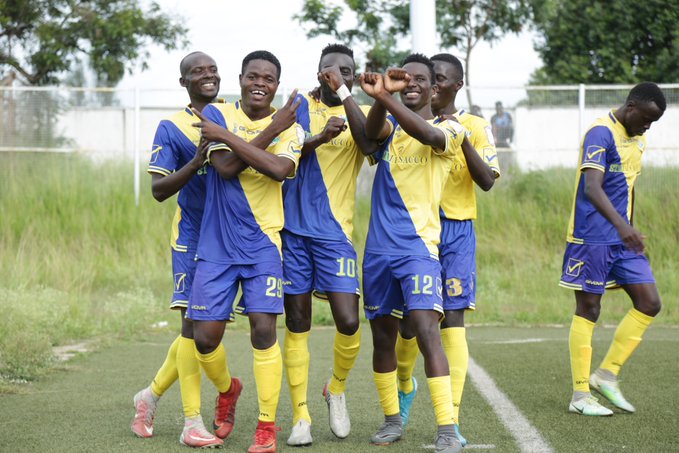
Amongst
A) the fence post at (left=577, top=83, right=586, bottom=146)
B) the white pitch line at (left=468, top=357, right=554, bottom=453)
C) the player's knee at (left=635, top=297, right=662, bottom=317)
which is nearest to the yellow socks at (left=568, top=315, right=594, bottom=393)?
the player's knee at (left=635, top=297, right=662, bottom=317)

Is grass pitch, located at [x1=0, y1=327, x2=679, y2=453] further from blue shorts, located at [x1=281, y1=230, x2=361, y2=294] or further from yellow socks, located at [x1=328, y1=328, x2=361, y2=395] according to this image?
blue shorts, located at [x1=281, y1=230, x2=361, y2=294]

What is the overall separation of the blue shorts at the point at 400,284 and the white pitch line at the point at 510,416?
942 mm

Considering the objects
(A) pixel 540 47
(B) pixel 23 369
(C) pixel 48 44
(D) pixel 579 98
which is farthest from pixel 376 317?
(A) pixel 540 47

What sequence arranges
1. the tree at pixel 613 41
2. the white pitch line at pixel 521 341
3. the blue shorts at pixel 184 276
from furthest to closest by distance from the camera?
1. the tree at pixel 613 41
2. the white pitch line at pixel 521 341
3. the blue shorts at pixel 184 276

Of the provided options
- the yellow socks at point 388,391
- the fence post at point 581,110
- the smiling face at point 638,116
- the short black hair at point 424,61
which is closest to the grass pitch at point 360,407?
the yellow socks at point 388,391

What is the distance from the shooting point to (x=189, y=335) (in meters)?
6.52

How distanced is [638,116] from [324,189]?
243 centimetres

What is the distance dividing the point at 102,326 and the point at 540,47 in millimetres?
25999

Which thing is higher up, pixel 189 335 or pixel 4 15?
pixel 4 15

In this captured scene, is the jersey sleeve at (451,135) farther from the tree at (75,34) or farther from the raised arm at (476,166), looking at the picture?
the tree at (75,34)

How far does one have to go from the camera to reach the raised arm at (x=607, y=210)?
6.81 metres

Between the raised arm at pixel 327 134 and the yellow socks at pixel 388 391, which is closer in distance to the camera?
the raised arm at pixel 327 134

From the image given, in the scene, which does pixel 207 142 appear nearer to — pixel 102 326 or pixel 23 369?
pixel 23 369

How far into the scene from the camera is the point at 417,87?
20.4ft
